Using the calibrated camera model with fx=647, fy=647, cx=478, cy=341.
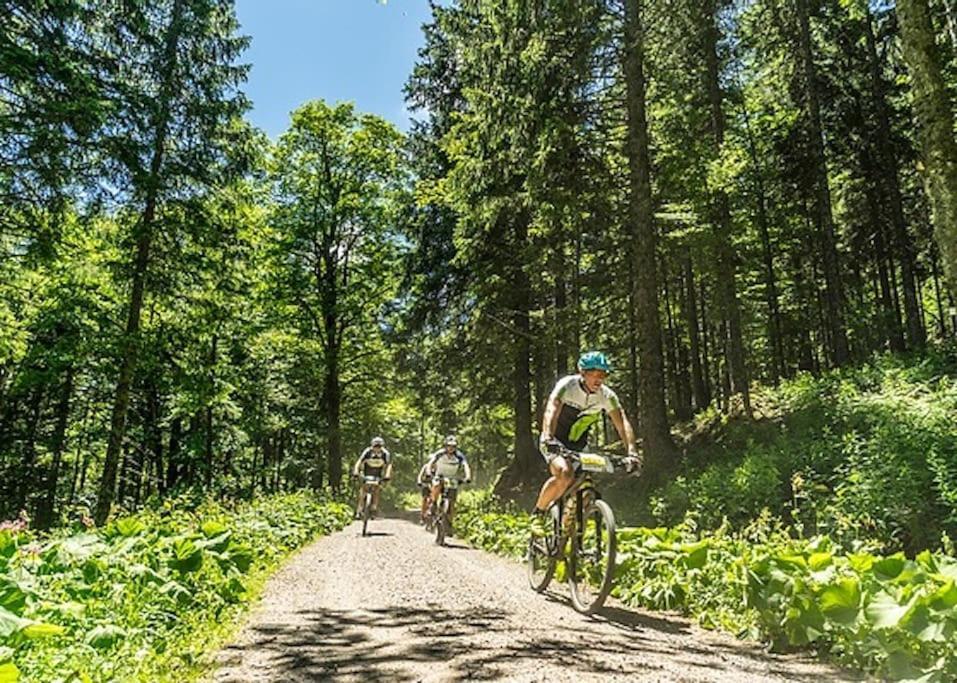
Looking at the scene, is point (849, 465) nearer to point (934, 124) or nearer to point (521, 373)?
point (934, 124)

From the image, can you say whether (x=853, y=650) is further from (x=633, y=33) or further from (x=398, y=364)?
(x=398, y=364)

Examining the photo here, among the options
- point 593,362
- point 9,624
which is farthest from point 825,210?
point 9,624

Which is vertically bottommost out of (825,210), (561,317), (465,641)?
(465,641)

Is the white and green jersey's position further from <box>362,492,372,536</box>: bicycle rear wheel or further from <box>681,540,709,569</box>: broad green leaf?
<box>362,492,372,536</box>: bicycle rear wheel

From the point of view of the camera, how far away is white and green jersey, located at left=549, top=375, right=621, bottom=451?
6.32 metres

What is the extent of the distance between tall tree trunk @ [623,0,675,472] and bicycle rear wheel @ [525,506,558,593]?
17.9ft

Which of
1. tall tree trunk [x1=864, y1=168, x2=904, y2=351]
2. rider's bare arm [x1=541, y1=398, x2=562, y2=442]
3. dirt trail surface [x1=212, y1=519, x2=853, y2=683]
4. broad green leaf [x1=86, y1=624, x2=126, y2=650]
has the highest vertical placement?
Result: tall tree trunk [x1=864, y1=168, x2=904, y2=351]

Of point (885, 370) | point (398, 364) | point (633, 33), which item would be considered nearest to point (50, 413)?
point (398, 364)

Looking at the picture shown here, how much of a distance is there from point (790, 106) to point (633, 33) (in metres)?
13.4

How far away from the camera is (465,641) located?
458 cm

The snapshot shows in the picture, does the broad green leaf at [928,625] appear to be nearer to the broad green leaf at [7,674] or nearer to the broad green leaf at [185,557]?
the broad green leaf at [7,674]

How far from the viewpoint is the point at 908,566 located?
153 inches

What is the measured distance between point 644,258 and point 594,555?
7.63 meters

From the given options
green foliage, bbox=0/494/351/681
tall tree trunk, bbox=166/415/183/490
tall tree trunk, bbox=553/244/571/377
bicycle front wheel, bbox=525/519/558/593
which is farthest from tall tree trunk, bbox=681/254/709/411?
A: tall tree trunk, bbox=166/415/183/490
